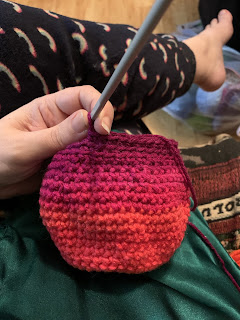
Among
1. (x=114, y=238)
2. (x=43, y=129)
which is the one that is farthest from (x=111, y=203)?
(x=43, y=129)

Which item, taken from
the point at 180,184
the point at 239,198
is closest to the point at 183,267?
the point at 180,184

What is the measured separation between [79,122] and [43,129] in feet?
0.28

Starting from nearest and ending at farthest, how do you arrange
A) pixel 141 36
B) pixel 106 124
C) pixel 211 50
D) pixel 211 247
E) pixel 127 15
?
pixel 141 36 → pixel 106 124 → pixel 211 247 → pixel 211 50 → pixel 127 15

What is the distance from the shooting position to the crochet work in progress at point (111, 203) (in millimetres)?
A: 365

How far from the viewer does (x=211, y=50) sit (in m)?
0.83

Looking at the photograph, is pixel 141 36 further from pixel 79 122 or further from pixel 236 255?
pixel 236 255

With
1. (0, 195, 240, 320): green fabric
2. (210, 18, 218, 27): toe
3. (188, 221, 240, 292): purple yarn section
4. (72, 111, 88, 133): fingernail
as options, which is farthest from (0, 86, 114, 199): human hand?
(210, 18, 218, 27): toe

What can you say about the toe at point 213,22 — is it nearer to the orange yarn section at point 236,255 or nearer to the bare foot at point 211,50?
the bare foot at point 211,50

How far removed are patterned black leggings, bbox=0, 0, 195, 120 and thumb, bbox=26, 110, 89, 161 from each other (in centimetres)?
14

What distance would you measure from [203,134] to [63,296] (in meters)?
0.69

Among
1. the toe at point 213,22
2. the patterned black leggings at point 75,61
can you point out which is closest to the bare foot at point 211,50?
the toe at point 213,22

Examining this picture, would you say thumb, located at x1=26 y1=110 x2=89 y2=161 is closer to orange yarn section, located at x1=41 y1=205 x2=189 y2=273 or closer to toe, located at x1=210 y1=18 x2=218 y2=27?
orange yarn section, located at x1=41 y1=205 x2=189 y2=273

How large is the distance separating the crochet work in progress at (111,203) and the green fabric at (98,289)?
0.18ft

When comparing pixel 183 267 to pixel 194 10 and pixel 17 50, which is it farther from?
pixel 194 10
